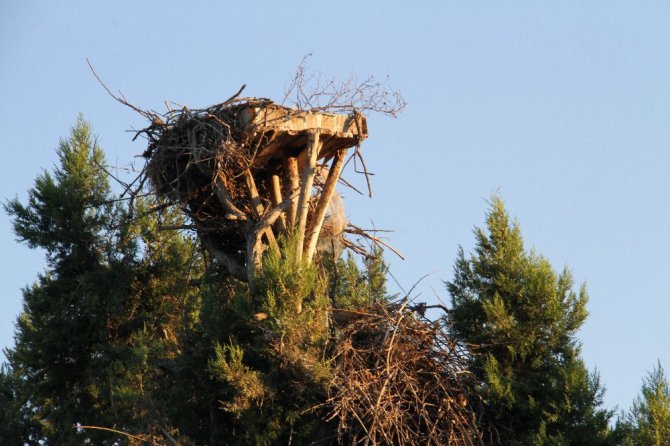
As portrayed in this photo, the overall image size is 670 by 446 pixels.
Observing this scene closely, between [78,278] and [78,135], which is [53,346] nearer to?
[78,278]

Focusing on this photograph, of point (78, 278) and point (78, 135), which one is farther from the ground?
point (78, 135)

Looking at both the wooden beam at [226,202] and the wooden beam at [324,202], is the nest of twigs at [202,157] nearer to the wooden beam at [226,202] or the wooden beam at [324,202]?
the wooden beam at [226,202]

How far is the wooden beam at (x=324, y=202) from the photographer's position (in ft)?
42.9

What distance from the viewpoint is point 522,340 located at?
12.7 metres

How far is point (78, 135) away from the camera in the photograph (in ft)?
55.1

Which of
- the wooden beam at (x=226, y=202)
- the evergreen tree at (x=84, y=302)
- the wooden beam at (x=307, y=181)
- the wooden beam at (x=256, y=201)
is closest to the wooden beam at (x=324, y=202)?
the wooden beam at (x=307, y=181)

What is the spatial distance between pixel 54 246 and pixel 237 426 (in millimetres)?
4727

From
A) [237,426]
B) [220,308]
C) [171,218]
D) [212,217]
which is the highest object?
[171,218]

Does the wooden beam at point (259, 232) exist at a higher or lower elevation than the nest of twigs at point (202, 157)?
lower

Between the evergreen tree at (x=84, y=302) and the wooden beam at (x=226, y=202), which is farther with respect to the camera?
the evergreen tree at (x=84, y=302)

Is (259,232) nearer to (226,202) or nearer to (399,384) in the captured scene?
(226,202)

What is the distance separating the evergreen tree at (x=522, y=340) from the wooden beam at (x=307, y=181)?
5.78ft

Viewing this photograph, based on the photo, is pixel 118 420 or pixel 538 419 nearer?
pixel 538 419

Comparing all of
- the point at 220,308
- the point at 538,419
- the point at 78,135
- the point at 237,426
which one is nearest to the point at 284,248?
the point at 220,308
